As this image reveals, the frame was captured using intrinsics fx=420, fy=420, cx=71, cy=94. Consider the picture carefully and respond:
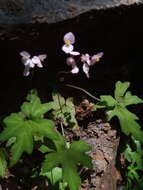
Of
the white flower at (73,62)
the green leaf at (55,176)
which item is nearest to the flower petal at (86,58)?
the white flower at (73,62)

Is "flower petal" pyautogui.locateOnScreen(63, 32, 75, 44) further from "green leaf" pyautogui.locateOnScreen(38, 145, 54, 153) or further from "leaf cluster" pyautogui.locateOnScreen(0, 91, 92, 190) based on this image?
"green leaf" pyautogui.locateOnScreen(38, 145, 54, 153)

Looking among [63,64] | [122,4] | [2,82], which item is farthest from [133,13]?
[2,82]

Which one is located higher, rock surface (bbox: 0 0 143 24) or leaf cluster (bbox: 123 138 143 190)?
rock surface (bbox: 0 0 143 24)

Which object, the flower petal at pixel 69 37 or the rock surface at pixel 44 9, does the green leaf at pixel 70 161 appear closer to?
the flower petal at pixel 69 37

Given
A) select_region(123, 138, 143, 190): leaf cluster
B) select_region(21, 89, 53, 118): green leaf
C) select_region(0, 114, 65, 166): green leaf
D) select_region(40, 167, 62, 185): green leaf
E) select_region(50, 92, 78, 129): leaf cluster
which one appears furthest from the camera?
select_region(123, 138, 143, 190): leaf cluster

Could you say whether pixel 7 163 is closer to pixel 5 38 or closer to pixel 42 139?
pixel 42 139

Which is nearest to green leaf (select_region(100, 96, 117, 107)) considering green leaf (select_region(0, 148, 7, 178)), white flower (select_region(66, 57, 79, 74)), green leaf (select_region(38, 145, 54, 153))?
white flower (select_region(66, 57, 79, 74))
